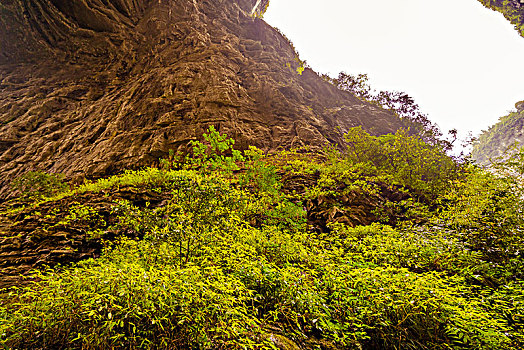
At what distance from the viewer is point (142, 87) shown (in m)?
14.7

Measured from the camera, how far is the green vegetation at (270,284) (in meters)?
1.98

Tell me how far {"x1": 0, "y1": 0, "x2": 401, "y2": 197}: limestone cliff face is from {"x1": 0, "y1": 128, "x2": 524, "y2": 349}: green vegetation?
6.28m

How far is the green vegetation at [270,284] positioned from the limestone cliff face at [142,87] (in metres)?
6.28

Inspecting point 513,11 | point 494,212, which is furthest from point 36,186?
point 513,11

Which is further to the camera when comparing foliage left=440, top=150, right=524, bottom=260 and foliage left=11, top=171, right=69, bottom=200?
foliage left=11, top=171, right=69, bottom=200

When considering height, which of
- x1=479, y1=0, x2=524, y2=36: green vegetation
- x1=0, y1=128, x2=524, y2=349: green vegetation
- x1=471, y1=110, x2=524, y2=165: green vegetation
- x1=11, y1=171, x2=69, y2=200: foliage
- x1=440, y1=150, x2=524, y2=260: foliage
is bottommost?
x1=11, y1=171, x2=69, y2=200: foliage

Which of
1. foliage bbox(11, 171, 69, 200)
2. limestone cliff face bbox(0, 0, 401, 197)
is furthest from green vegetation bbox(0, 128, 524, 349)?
limestone cliff face bbox(0, 0, 401, 197)

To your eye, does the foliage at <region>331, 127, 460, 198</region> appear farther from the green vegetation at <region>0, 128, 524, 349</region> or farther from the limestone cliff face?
the limestone cliff face

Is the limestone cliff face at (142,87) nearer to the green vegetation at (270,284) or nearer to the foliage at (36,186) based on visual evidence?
the foliage at (36,186)

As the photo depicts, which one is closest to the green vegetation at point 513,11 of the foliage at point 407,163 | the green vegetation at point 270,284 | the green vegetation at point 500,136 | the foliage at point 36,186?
the green vegetation at point 270,284

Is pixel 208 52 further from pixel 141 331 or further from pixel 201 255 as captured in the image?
pixel 141 331

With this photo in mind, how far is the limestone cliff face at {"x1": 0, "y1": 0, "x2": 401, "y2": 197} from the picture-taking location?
1222 centimetres

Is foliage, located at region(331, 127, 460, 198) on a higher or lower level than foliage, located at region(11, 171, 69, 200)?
higher

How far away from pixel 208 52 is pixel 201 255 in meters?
16.9
